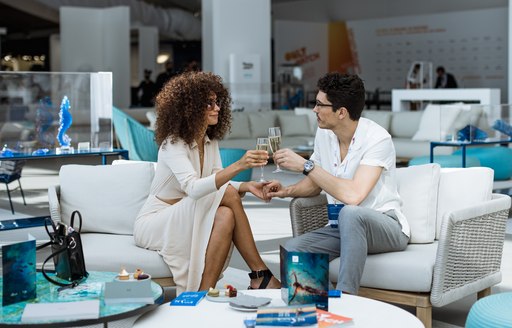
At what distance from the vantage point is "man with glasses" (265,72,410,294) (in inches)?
154

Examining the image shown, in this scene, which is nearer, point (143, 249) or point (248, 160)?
point (248, 160)

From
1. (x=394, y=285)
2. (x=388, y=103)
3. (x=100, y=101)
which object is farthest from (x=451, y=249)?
(x=388, y=103)

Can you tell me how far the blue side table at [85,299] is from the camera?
2.86 metres

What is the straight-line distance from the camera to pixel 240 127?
1320 cm

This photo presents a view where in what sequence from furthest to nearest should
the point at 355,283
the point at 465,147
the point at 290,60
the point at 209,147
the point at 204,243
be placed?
the point at 290,60 → the point at 465,147 → the point at 209,147 → the point at 204,243 → the point at 355,283

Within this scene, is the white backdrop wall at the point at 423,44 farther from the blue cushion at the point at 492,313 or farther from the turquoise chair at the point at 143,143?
the blue cushion at the point at 492,313

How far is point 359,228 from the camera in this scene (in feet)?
12.5

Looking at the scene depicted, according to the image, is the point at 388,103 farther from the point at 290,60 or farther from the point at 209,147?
the point at 209,147

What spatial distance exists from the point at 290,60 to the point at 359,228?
2019cm

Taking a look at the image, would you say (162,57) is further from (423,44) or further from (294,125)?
(294,125)

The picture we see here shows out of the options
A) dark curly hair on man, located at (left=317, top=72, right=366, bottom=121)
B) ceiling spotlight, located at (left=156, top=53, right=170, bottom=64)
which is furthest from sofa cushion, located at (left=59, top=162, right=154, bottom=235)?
ceiling spotlight, located at (left=156, top=53, right=170, bottom=64)

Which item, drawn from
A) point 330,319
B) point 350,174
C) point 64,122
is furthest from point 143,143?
point 330,319

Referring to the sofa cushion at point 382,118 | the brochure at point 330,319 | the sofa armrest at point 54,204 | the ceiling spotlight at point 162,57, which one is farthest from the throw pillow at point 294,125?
the ceiling spotlight at point 162,57

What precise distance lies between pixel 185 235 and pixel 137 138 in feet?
21.0
